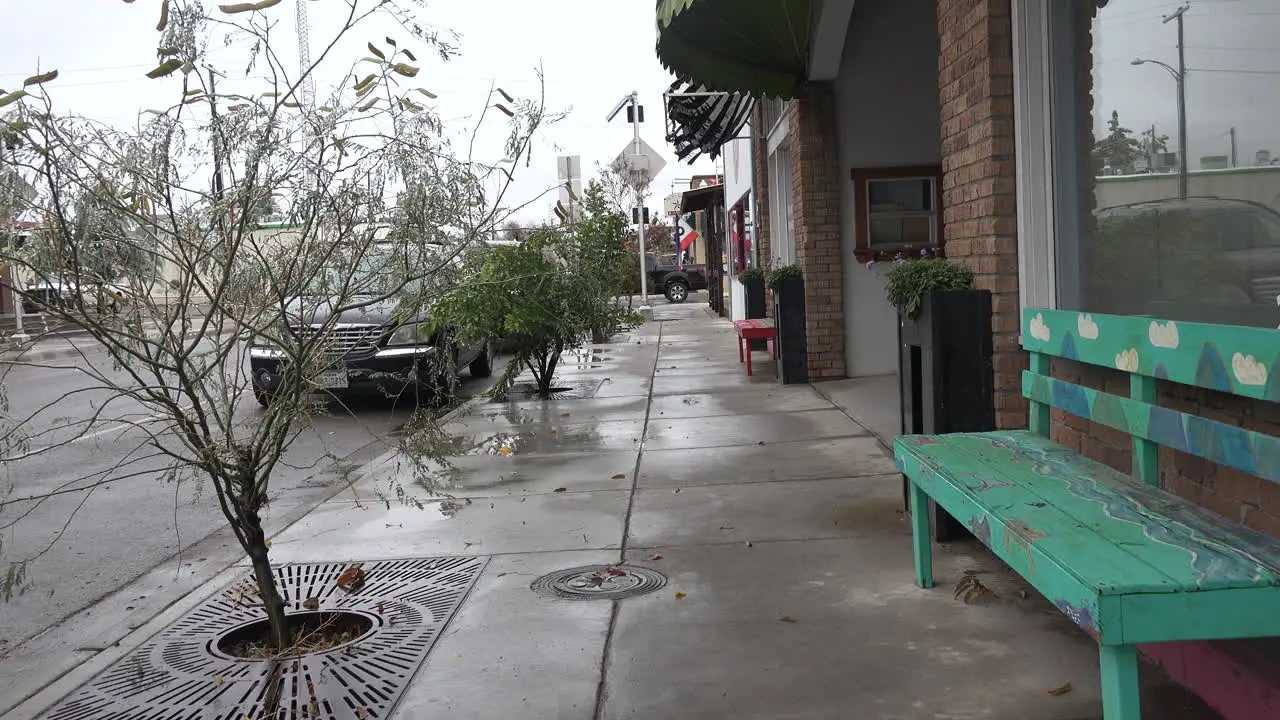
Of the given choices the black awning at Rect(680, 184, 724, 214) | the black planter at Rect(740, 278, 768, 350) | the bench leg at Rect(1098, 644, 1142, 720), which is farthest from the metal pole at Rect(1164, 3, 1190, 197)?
the black awning at Rect(680, 184, 724, 214)

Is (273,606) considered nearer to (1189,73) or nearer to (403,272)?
(403,272)

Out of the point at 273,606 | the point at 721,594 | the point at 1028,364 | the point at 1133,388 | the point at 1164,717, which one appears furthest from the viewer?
the point at 1028,364

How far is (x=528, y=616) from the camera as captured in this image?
172 inches

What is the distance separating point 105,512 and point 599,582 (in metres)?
4.19

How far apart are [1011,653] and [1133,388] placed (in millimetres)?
947

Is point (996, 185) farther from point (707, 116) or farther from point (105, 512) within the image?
point (707, 116)

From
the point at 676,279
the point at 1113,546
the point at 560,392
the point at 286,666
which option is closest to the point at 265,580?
the point at 286,666

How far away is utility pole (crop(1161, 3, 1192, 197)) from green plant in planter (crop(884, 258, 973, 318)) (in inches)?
48.6

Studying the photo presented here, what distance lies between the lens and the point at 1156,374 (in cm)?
335

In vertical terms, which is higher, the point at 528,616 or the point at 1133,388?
the point at 1133,388

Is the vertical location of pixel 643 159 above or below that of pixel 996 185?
above

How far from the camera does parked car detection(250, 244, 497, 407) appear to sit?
14.2ft

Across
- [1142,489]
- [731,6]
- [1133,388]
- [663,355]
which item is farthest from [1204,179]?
[663,355]

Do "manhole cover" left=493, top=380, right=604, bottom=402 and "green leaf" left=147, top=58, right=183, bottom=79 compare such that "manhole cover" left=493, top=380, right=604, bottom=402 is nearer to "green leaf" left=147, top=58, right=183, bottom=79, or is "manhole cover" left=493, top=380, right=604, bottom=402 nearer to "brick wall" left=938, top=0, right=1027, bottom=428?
"brick wall" left=938, top=0, right=1027, bottom=428
